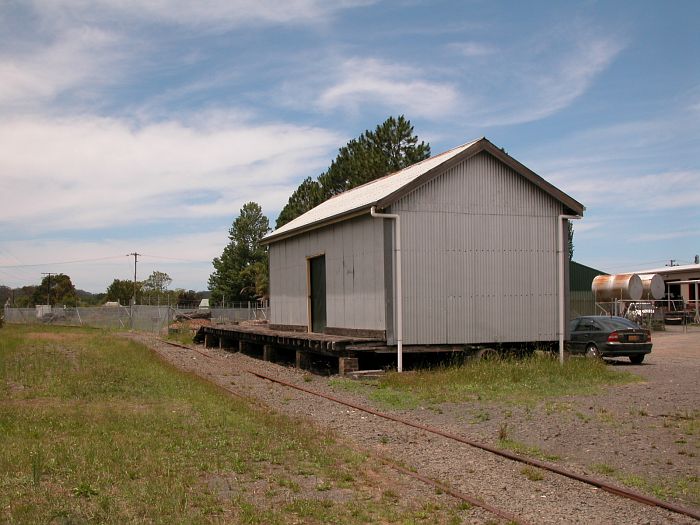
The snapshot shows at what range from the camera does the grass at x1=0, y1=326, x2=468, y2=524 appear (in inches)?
247

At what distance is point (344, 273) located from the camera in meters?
19.2

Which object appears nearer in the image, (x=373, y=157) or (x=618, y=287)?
(x=618, y=287)

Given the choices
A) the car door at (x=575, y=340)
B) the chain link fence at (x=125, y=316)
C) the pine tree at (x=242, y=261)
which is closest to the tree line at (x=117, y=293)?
the pine tree at (x=242, y=261)

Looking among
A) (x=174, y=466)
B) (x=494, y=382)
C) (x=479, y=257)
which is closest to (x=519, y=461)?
(x=174, y=466)

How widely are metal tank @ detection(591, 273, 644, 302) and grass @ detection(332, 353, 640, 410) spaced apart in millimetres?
25338

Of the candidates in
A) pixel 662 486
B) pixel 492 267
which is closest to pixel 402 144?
pixel 492 267

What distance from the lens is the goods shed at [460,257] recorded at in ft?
56.5

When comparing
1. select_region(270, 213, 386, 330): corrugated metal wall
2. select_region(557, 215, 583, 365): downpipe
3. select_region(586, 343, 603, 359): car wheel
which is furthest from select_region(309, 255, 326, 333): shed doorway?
select_region(586, 343, 603, 359): car wheel

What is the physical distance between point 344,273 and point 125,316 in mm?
36502

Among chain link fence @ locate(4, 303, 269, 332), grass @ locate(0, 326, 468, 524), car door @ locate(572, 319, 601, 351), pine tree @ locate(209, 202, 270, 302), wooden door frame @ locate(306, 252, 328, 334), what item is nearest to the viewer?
grass @ locate(0, 326, 468, 524)

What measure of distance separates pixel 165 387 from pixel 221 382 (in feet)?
6.88

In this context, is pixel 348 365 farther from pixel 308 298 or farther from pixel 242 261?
pixel 242 261

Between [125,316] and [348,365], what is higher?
[125,316]

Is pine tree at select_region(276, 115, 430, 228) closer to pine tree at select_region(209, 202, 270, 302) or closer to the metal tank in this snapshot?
the metal tank
